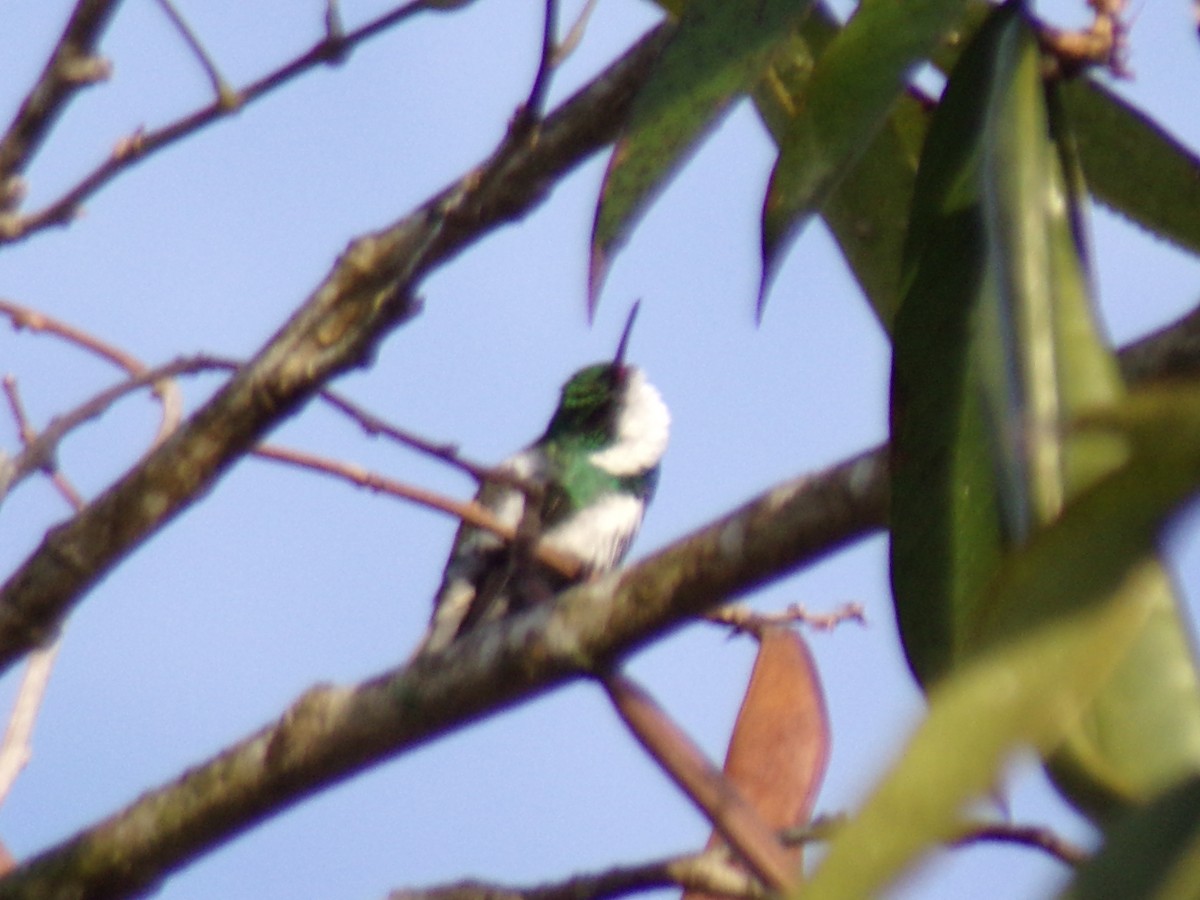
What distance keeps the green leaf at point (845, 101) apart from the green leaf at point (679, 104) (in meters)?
0.05

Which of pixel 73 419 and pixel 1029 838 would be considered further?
pixel 73 419

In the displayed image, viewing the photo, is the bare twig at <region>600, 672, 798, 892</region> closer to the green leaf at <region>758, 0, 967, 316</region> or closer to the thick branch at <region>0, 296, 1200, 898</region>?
the thick branch at <region>0, 296, 1200, 898</region>

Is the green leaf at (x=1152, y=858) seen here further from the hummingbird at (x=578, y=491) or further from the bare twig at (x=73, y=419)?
the hummingbird at (x=578, y=491)

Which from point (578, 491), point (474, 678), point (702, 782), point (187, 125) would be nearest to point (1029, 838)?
point (702, 782)

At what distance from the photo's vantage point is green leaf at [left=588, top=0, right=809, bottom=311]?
1305mm

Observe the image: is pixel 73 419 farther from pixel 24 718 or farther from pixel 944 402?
pixel 944 402

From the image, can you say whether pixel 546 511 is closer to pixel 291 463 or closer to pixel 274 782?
pixel 291 463

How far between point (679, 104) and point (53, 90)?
77 centimetres

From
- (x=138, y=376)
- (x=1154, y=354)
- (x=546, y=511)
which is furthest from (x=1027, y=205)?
(x=546, y=511)

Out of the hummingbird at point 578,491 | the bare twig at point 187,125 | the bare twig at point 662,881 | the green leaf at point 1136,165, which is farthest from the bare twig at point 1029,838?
the hummingbird at point 578,491

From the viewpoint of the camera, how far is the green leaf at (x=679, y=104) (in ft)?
4.28

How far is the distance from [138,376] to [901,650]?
1.22 metres

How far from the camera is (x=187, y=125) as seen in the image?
6.24ft

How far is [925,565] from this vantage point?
1.05 m
